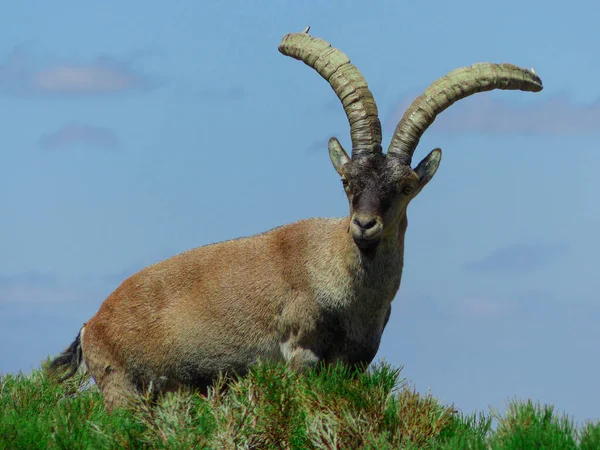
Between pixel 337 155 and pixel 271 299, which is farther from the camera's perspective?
pixel 271 299

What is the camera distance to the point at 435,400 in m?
10.4

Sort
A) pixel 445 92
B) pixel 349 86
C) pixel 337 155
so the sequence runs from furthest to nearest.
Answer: pixel 445 92, pixel 349 86, pixel 337 155

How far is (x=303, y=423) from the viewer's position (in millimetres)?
9781

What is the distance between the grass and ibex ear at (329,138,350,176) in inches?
89.2

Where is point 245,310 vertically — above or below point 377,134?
below

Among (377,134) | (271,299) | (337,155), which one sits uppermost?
(377,134)

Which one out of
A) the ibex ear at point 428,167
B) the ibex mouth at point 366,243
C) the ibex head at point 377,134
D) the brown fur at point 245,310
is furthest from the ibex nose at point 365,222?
the ibex ear at point 428,167

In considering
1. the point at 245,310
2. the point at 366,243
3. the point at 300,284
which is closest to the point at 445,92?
the point at 366,243

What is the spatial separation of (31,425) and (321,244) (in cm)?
374

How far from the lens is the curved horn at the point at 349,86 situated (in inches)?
438

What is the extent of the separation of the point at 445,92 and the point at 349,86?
3.68ft

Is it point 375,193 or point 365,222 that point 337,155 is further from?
point 365,222

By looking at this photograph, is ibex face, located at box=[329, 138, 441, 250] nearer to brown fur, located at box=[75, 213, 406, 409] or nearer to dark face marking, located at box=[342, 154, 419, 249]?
dark face marking, located at box=[342, 154, 419, 249]

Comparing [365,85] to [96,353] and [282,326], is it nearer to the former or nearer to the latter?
[282,326]
